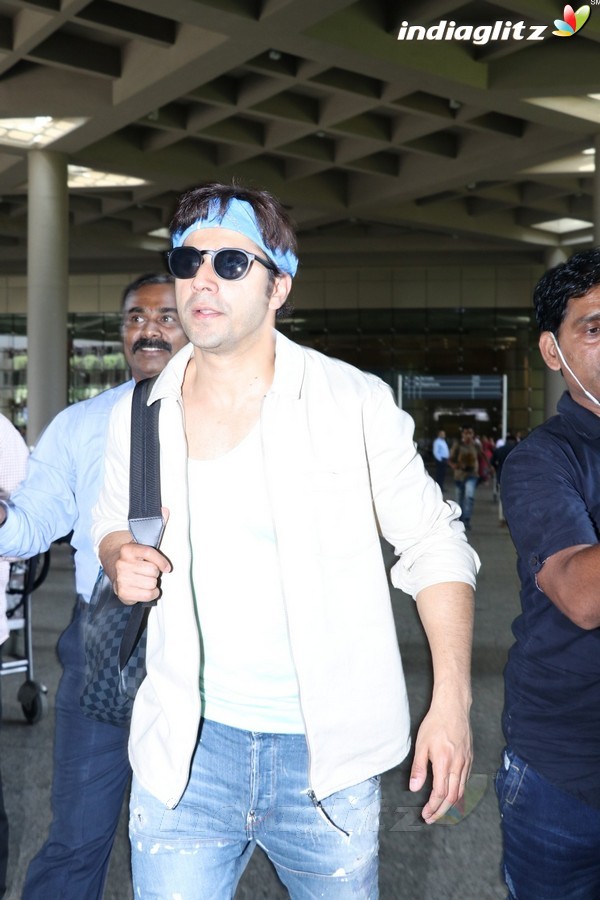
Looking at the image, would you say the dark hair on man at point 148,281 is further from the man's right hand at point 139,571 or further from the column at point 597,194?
the column at point 597,194

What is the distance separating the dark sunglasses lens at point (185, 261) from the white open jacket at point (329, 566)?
27 cm

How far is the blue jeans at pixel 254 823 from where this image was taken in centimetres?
201

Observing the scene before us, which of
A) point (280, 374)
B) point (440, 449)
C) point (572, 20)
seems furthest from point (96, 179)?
point (280, 374)

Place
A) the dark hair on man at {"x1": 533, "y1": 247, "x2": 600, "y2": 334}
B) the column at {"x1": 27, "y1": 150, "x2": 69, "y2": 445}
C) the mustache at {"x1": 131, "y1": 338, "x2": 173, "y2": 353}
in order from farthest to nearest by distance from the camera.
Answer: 1. the column at {"x1": 27, "y1": 150, "x2": 69, "y2": 445}
2. the mustache at {"x1": 131, "y1": 338, "x2": 173, "y2": 353}
3. the dark hair on man at {"x1": 533, "y1": 247, "x2": 600, "y2": 334}

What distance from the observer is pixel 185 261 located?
220 cm

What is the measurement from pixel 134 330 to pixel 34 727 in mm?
3338

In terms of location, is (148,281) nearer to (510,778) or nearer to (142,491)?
(142,491)

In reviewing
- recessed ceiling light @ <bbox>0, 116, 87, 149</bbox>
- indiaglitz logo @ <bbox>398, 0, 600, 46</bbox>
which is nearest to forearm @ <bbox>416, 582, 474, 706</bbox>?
indiaglitz logo @ <bbox>398, 0, 600, 46</bbox>

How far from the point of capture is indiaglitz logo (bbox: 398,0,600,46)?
15.0 m

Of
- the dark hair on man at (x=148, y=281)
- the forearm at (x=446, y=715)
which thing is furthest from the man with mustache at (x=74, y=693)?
the forearm at (x=446, y=715)

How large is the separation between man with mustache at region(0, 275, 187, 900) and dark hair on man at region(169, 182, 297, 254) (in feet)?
3.79

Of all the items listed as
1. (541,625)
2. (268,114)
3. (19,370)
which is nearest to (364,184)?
(268,114)

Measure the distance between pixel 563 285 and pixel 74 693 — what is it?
1889mm

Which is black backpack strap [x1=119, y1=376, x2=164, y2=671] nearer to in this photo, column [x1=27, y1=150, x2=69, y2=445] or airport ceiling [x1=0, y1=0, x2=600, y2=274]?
airport ceiling [x1=0, y1=0, x2=600, y2=274]
